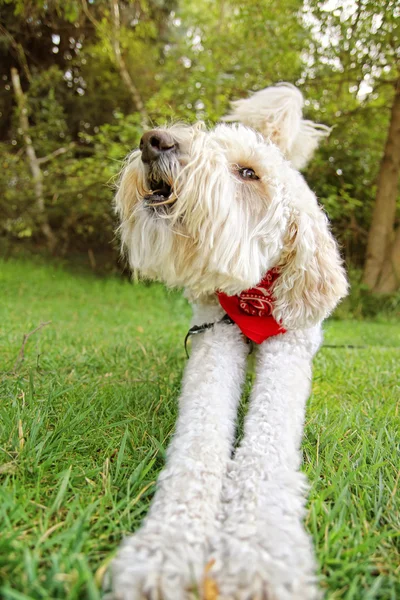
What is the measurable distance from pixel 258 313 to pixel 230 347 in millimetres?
217

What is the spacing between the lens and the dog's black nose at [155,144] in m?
1.80

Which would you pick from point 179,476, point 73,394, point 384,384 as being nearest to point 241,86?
point 384,384

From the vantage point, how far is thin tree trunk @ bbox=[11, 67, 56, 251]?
8.62m

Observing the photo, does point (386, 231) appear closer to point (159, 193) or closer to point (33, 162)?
point (159, 193)

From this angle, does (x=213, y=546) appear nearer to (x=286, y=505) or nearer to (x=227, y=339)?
(x=286, y=505)

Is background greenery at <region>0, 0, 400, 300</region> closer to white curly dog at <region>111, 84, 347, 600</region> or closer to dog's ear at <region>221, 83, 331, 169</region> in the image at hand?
dog's ear at <region>221, 83, 331, 169</region>

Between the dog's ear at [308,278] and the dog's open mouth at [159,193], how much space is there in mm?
587

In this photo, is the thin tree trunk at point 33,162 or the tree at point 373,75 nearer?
the tree at point 373,75

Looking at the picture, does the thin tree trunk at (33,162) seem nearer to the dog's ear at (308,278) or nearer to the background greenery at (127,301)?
the background greenery at (127,301)

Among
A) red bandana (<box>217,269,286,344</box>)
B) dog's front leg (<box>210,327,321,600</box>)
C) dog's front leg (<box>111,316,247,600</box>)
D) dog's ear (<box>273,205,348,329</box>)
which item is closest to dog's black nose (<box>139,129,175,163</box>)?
dog's ear (<box>273,205,348,329</box>)

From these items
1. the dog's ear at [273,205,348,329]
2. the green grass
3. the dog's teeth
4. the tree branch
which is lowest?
the green grass

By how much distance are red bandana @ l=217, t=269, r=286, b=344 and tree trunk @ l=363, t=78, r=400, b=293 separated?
218 inches

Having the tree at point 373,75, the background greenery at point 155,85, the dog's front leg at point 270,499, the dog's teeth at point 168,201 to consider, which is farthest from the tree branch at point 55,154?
the dog's front leg at point 270,499

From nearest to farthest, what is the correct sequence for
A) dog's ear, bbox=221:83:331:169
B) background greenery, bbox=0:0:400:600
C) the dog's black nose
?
background greenery, bbox=0:0:400:600 → the dog's black nose → dog's ear, bbox=221:83:331:169
